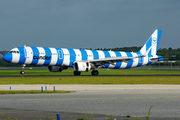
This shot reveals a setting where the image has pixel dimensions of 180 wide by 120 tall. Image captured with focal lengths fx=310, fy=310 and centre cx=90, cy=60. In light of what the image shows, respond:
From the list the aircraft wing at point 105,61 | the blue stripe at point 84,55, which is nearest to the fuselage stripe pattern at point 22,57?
the blue stripe at point 84,55

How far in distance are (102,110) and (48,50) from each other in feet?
127

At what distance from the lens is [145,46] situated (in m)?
66.1

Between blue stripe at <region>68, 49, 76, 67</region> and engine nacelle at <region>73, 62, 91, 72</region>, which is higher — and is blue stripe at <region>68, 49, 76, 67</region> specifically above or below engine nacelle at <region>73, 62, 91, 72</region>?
above

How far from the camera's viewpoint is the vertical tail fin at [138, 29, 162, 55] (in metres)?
65.9

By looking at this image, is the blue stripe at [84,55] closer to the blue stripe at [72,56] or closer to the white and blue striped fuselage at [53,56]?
the white and blue striped fuselage at [53,56]

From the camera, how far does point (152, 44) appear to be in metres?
66.6

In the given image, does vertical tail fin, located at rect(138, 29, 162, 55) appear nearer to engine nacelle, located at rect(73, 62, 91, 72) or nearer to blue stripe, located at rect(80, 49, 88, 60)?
blue stripe, located at rect(80, 49, 88, 60)

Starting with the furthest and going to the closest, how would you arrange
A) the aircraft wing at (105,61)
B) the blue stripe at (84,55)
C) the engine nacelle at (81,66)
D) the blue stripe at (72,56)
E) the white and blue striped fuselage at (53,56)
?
the blue stripe at (84,55) → the aircraft wing at (105,61) → the blue stripe at (72,56) → the engine nacelle at (81,66) → the white and blue striped fuselage at (53,56)

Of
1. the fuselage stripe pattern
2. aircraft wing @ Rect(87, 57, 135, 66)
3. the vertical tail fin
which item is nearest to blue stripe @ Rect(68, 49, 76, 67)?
aircraft wing @ Rect(87, 57, 135, 66)

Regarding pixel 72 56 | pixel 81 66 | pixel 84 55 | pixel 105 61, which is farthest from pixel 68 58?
pixel 105 61

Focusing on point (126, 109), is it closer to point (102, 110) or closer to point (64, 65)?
point (102, 110)

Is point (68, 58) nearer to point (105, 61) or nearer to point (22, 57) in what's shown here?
point (105, 61)

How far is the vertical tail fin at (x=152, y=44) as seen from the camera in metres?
65.9

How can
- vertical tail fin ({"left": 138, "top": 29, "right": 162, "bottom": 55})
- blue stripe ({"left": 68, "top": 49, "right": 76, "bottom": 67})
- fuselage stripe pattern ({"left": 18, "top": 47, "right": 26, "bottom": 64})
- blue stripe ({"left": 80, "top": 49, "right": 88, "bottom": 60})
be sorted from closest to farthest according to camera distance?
fuselage stripe pattern ({"left": 18, "top": 47, "right": 26, "bottom": 64})
blue stripe ({"left": 68, "top": 49, "right": 76, "bottom": 67})
blue stripe ({"left": 80, "top": 49, "right": 88, "bottom": 60})
vertical tail fin ({"left": 138, "top": 29, "right": 162, "bottom": 55})
